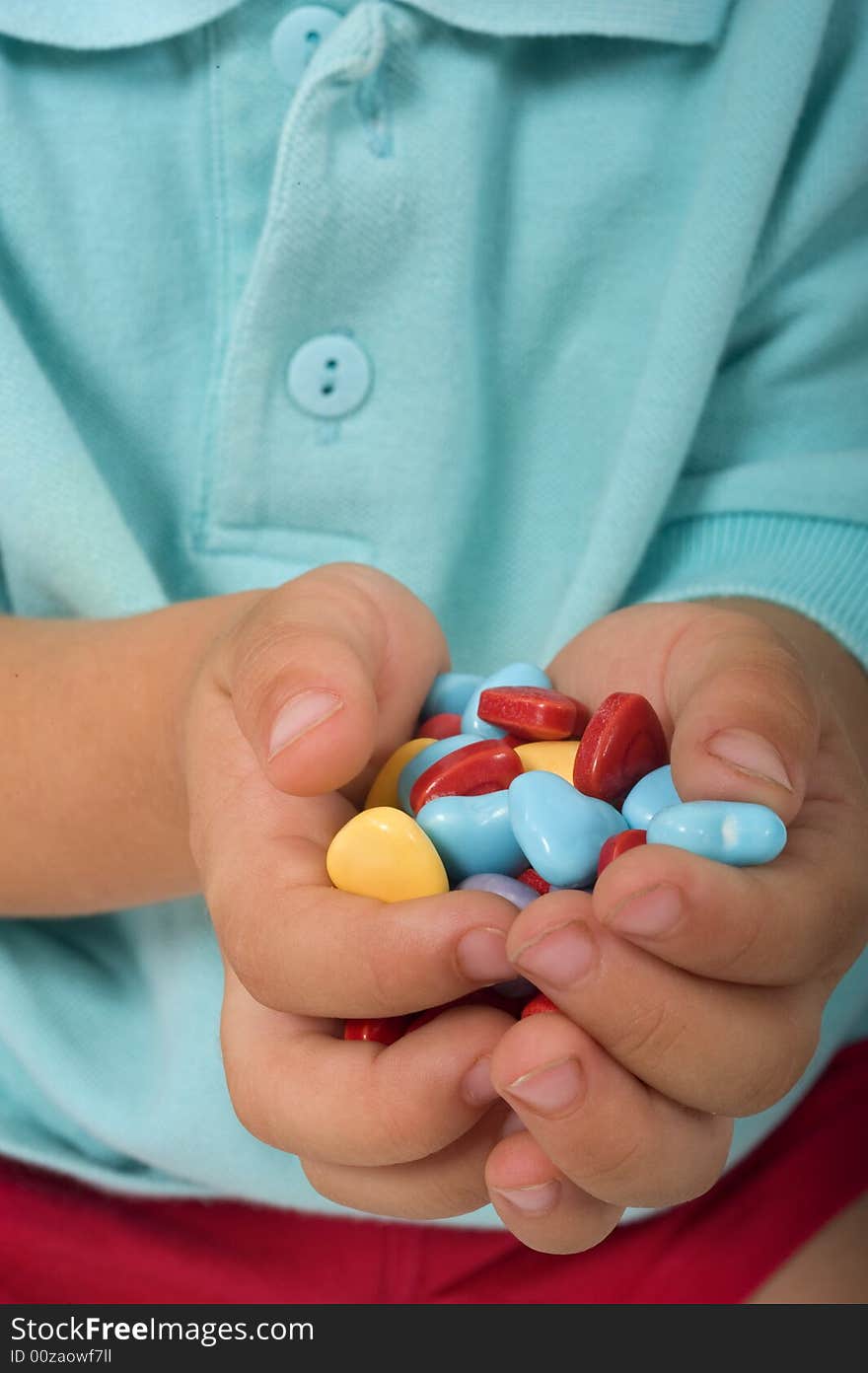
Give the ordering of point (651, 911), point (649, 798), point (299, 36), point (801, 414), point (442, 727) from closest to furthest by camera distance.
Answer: point (651, 911)
point (649, 798)
point (442, 727)
point (299, 36)
point (801, 414)

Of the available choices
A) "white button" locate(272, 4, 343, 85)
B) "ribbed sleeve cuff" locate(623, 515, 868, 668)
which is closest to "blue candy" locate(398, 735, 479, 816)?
"ribbed sleeve cuff" locate(623, 515, 868, 668)

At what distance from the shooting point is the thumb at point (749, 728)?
0.42 meters

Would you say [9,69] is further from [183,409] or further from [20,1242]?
[20,1242]

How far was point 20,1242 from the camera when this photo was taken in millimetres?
689

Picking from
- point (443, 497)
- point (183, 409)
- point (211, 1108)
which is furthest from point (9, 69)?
point (211, 1108)

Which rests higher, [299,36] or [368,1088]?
[299,36]

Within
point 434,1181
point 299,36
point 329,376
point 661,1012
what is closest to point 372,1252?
point 434,1181

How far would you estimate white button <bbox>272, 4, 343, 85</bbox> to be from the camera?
69cm

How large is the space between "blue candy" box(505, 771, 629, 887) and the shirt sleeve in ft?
0.98

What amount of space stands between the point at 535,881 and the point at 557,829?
45 millimetres

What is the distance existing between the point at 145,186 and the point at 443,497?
10.0 inches

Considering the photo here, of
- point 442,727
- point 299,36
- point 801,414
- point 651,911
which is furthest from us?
point 801,414

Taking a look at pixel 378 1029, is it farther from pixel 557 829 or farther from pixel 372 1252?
pixel 372 1252

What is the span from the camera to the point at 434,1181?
0.45 meters
